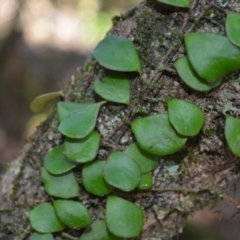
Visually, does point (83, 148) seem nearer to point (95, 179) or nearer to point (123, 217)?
point (95, 179)

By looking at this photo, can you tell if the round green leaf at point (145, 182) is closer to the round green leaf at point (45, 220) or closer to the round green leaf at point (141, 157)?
the round green leaf at point (141, 157)

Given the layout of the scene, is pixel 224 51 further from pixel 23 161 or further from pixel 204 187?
pixel 23 161

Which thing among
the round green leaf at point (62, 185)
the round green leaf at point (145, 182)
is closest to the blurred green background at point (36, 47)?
the round green leaf at point (62, 185)

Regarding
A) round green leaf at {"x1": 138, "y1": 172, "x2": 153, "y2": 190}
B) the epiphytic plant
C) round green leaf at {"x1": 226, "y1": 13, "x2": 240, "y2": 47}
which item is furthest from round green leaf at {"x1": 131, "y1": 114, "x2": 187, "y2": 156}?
round green leaf at {"x1": 226, "y1": 13, "x2": 240, "y2": 47}

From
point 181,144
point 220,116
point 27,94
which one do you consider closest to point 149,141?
point 181,144

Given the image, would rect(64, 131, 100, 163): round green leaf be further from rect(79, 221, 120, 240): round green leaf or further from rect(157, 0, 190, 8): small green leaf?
rect(157, 0, 190, 8): small green leaf
